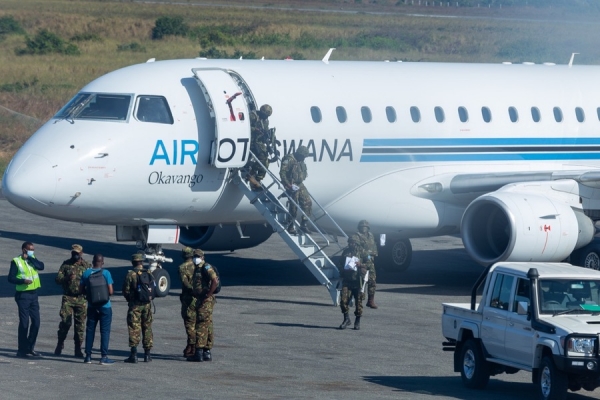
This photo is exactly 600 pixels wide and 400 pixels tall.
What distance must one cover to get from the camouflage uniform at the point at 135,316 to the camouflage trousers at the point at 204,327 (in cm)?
74

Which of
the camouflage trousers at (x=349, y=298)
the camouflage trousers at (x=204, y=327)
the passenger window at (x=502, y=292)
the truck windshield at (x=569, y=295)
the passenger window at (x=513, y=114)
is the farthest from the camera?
the passenger window at (x=513, y=114)

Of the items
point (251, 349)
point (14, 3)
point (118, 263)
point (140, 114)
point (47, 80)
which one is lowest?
point (251, 349)

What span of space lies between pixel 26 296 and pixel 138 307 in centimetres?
191

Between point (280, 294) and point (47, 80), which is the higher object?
point (47, 80)

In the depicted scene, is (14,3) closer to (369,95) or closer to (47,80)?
(47,80)

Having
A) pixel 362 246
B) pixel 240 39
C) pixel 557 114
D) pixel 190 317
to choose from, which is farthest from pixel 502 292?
pixel 240 39

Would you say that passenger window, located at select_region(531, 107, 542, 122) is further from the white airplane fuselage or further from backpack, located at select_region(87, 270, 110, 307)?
backpack, located at select_region(87, 270, 110, 307)

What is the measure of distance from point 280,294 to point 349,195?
8.60ft

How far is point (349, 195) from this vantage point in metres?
26.9

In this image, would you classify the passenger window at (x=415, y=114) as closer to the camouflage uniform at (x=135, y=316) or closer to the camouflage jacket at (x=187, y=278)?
the camouflage jacket at (x=187, y=278)

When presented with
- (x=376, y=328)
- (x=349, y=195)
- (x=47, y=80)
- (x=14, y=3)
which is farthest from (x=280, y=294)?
(x=14, y=3)

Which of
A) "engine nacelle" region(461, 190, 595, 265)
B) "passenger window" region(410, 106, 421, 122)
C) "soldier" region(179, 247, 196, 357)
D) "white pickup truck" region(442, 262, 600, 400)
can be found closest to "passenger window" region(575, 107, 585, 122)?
"engine nacelle" region(461, 190, 595, 265)

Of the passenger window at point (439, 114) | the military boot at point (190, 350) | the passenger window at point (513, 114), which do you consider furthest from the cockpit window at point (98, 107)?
the passenger window at point (513, 114)

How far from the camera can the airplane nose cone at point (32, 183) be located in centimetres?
2298
